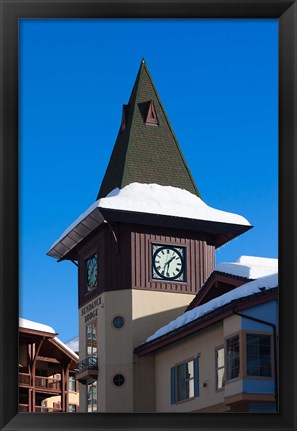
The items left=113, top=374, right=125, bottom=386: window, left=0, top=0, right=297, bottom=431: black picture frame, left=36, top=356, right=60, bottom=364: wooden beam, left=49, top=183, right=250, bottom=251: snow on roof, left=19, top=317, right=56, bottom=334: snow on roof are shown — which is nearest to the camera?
left=0, top=0, right=297, bottom=431: black picture frame

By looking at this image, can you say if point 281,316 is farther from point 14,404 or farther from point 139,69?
point 139,69

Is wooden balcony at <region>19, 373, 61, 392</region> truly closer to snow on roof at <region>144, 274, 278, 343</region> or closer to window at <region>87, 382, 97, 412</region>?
window at <region>87, 382, 97, 412</region>

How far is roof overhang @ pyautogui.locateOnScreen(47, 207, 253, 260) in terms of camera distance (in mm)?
32781

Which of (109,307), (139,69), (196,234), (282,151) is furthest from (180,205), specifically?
(282,151)

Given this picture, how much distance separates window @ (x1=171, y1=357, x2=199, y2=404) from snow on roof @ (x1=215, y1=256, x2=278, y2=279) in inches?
97.4

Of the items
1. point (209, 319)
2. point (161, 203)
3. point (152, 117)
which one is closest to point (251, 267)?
point (209, 319)

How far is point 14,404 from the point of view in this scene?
586cm

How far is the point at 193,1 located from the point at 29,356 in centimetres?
3678

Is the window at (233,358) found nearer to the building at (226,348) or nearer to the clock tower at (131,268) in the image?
the building at (226,348)

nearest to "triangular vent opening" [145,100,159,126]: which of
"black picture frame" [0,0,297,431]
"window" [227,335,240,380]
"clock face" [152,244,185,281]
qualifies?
"clock face" [152,244,185,281]

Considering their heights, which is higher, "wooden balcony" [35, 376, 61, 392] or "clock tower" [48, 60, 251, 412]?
"clock tower" [48, 60, 251, 412]

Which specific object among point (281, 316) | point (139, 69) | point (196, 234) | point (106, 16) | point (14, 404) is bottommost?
point (14, 404)

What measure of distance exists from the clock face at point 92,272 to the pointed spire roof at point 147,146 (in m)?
3.20

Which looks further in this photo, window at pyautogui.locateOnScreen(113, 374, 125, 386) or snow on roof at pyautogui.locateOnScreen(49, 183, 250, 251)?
snow on roof at pyautogui.locateOnScreen(49, 183, 250, 251)
